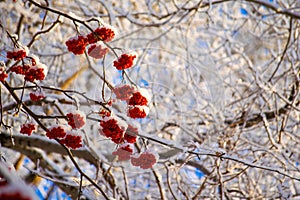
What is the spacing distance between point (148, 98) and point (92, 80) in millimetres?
5457

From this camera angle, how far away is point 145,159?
1362mm

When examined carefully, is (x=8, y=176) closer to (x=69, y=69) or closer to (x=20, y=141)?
(x=20, y=141)

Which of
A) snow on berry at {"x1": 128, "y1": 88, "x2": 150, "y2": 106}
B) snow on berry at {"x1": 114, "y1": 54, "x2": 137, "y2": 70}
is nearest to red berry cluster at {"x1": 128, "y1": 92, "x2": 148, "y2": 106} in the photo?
snow on berry at {"x1": 128, "y1": 88, "x2": 150, "y2": 106}

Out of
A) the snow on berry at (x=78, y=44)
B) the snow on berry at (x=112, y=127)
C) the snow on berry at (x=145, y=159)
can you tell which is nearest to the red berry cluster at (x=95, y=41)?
the snow on berry at (x=78, y=44)

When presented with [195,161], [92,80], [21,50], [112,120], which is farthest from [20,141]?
[92,80]

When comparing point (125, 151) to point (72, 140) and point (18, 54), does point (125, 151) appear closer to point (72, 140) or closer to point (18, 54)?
point (72, 140)

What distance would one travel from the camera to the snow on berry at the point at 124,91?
1.28 m

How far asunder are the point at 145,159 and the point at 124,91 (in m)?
0.26

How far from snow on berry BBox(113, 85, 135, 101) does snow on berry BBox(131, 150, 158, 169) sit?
214 mm

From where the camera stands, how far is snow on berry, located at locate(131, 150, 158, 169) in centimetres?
135

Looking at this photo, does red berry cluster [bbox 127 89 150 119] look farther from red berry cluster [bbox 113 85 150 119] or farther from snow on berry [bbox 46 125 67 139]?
snow on berry [bbox 46 125 67 139]

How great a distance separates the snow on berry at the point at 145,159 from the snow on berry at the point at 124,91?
0.70 feet

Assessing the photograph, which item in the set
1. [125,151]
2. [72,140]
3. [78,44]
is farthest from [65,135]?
[78,44]

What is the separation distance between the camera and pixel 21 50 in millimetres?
1330
